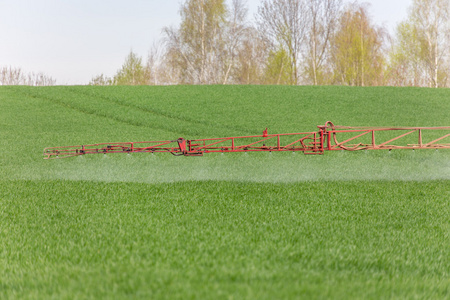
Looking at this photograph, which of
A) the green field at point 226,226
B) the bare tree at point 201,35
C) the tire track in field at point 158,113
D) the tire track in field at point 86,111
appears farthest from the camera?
the bare tree at point 201,35

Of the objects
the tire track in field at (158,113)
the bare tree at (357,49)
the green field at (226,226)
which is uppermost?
the bare tree at (357,49)

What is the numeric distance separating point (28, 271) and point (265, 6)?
48085 mm

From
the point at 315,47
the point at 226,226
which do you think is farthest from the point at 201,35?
the point at 226,226

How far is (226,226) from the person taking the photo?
6.54 m

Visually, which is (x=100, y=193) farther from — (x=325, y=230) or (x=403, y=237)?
(x=403, y=237)

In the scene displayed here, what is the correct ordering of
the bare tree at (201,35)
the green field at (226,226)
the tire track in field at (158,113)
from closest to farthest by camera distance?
the green field at (226,226) → the tire track in field at (158,113) → the bare tree at (201,35)

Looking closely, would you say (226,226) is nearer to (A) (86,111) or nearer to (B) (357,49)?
(A) (86,111)

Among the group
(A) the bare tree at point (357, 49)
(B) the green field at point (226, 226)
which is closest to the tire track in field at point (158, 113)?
(B) the green field at point (226, 226)

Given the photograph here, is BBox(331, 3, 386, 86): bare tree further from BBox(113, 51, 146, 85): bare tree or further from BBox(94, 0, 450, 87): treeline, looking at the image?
BBox(113, 51, 146, 85): bare tree

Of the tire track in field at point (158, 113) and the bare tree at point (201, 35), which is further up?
the bare tree at point (201, 35)

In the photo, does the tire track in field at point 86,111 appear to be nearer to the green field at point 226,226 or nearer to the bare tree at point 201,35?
the green field at point 226,226

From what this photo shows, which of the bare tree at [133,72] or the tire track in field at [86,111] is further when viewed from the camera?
the bare tree at [133,72]

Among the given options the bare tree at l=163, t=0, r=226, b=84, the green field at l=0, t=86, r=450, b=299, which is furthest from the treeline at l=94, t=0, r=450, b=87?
the green field at l=0, t=86, r=450, b=299

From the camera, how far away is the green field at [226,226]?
13.3 feet
